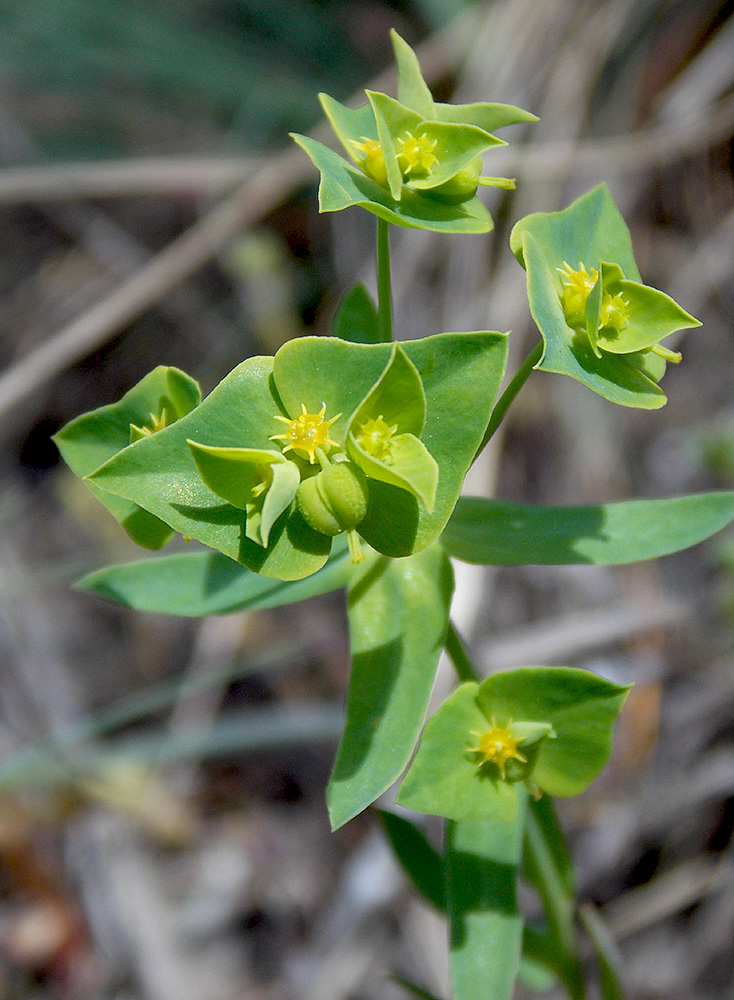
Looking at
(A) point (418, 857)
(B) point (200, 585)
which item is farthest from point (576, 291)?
(A) point (418, 857)

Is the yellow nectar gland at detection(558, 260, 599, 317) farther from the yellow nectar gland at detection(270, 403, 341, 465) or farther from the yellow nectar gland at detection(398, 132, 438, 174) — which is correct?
the yellow nectar gland at detection(270, 403, 341, 465)

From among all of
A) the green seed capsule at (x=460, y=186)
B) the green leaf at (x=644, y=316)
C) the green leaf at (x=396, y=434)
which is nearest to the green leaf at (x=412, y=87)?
the green seed capsule at (x=460, y=186)

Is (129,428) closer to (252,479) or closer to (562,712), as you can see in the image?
(252,479)

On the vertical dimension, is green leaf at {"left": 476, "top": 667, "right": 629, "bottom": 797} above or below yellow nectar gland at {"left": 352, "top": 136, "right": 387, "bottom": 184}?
below

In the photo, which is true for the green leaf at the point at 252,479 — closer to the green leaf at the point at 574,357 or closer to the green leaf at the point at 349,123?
the green leaf at the point at 574,357

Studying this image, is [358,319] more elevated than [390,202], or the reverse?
[390,202]

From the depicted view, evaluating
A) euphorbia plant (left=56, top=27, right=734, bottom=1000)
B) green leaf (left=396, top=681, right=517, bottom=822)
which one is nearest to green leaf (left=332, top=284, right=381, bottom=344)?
euphorbia plant (left=56, top=27, right=734, bottom=1000)
